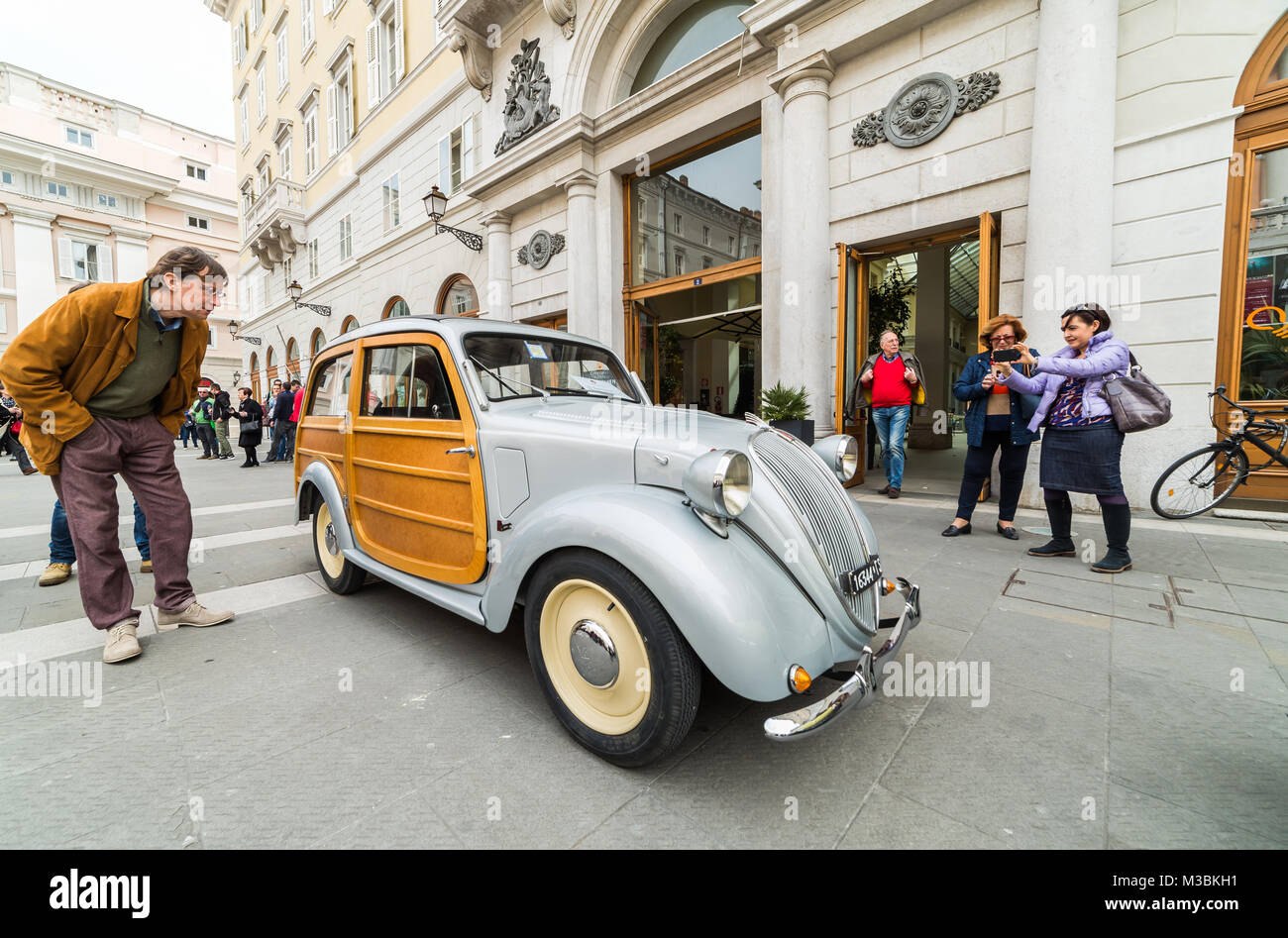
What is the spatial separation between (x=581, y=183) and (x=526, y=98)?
255 centimetres

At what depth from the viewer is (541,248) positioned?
35.9 feet

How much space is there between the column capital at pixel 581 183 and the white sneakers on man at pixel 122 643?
941cm

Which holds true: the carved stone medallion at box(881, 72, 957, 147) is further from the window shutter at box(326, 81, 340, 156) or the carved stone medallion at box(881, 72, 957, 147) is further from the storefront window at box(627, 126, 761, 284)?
the window shutter at box(326, 81, 340, 156)

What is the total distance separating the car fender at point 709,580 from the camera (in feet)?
5.17

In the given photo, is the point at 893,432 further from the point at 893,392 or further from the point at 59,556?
the point at 59,556

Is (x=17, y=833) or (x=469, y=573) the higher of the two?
(x=469, y=573)

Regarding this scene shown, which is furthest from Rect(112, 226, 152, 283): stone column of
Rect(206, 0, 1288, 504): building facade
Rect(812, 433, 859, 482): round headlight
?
Rect(812, 433, 859, 482): round headlight

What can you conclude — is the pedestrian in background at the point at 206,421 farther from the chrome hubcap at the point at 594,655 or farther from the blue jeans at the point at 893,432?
the chrome hubcap at the point at 594,655

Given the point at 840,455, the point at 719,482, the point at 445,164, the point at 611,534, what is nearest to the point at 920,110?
the point at 840,455
